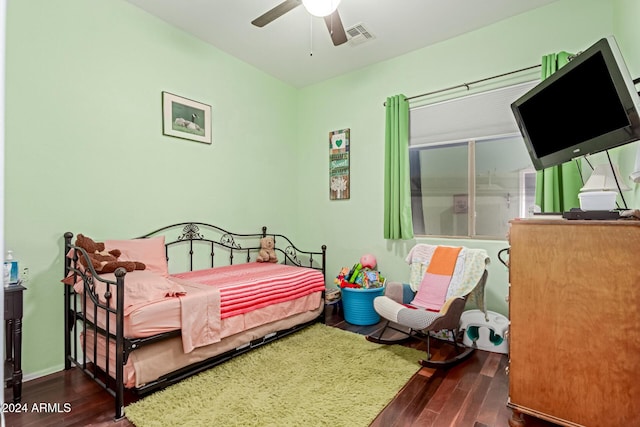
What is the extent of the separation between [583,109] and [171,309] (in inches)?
97.4

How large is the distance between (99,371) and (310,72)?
3421mm

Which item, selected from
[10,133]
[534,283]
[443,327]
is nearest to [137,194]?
[10,133]

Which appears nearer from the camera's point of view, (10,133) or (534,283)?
(534,283)

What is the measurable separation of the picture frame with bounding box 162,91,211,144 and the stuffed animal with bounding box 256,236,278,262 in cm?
119

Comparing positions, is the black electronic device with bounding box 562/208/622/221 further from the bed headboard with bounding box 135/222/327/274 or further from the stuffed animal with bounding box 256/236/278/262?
the stuffed animal with bounding box 256/236/278/262

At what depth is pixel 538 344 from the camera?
1.58m

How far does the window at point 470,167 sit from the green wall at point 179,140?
223mm

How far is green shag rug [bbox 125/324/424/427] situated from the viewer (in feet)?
5.43

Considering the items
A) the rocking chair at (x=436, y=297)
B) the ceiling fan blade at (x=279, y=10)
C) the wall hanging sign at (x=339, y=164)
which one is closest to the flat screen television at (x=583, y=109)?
the rocking chair at (x=436, y=297)

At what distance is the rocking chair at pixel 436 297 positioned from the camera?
2.23 metres

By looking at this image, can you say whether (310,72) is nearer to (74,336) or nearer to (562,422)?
(74,336)

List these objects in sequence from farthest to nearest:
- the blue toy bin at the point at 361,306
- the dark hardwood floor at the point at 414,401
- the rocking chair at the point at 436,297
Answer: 1. the blue toy bin at the point at 361,306
2. the rocking chair at the point at 436,297
3. the dark hardwood floor at the point at 414,401

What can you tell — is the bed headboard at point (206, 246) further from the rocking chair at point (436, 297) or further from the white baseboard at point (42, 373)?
the white baseboard at point (42, 373)

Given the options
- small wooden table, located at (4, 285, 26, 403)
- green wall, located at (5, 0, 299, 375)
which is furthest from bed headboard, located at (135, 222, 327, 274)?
small wooden table, located at (4, 285, 26, 403)
